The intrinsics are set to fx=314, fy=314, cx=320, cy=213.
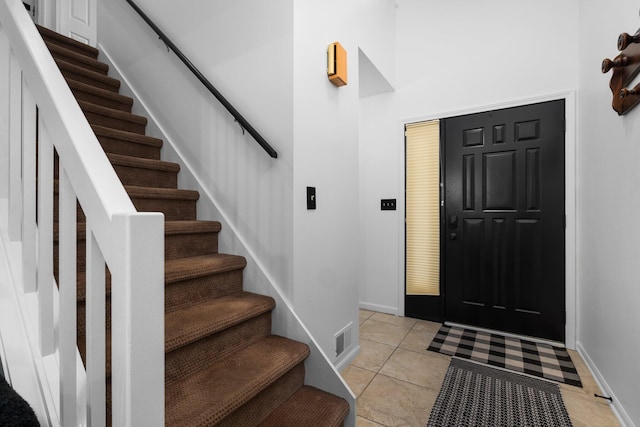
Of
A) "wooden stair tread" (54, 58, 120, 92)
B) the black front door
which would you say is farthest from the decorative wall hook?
"wooden stair tread" (54, 58, 120, 92)

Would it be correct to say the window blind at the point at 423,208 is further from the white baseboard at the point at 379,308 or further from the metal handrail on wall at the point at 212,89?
the metal handrail on wall at the point at 212,89

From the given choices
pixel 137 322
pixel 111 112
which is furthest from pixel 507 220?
pixel 111 112

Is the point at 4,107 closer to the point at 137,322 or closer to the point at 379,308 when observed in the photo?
the point at 137,322

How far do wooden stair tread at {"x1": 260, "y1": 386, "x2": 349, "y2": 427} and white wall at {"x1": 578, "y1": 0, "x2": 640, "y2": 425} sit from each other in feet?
4.52

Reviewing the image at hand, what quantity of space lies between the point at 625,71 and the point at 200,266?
2.36m

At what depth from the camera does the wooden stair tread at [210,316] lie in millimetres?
1266

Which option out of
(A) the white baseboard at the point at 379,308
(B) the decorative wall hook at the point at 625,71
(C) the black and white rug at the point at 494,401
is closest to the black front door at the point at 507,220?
(A) the white baseboard at the point at 379,308

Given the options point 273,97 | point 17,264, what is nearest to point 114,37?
point 273,97

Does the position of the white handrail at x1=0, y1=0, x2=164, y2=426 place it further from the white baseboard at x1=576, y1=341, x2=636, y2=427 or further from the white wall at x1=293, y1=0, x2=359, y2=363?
the white baseboard at x1=576, y1=341, x2=636, y2=427

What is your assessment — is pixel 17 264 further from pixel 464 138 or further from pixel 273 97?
pixel 464 138

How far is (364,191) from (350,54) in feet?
4.67

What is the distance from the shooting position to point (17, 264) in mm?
1030

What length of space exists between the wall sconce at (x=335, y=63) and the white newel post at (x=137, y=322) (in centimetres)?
163

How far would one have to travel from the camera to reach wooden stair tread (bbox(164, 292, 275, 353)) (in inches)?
49.8
